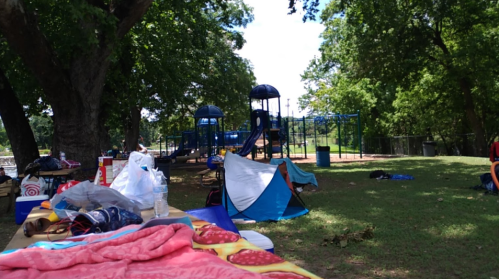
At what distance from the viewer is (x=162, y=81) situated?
17.7m

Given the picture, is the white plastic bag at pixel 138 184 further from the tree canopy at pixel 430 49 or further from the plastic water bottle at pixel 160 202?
the tree canopy at pixel 430 49

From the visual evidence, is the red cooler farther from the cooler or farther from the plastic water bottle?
the cooler

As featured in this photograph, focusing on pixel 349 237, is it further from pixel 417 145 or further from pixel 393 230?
pixel 417 145

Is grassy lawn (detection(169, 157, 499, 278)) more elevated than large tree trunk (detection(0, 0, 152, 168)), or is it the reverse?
large tree trunk (detection(0, 0, 152, 168))

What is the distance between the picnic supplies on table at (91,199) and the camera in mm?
3150

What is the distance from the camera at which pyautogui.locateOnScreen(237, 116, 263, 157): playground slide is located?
649 inches

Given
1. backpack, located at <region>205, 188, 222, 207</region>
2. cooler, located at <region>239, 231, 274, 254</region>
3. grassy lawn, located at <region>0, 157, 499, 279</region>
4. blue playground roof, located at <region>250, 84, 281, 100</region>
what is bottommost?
grassy lawn, located at <region>0, 157, 499, 279</region>

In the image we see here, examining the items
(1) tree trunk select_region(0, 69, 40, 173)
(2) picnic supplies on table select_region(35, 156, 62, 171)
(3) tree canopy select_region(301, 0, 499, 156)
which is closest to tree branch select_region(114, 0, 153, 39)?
(2) picnic supplies on table select_region(35, 156, 62, 171)

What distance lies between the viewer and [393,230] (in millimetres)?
5547

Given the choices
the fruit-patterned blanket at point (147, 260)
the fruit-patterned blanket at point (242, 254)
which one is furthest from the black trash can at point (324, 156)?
the fruit-patterned blanket at point (147, 260)

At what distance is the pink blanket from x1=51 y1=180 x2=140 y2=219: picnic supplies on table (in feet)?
3.17

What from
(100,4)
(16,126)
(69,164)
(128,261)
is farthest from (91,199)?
(16,126)

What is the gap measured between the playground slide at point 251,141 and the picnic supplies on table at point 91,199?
12971 mm

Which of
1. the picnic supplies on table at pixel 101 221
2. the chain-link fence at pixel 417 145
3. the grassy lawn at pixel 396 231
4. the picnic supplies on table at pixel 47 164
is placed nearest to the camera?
the picnic supplies on table at pixel 101 221
